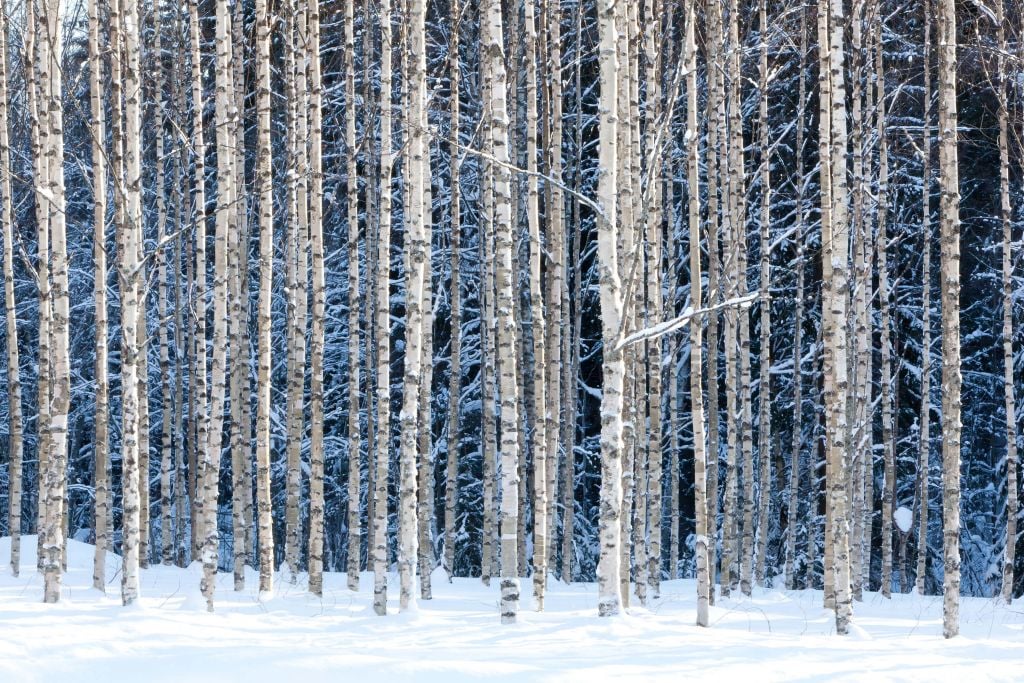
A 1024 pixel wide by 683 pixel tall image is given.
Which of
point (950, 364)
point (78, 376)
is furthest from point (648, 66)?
point (78, 376)

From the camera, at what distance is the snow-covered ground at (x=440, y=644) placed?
6312 mm

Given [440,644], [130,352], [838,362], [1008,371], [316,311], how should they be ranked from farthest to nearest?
[1008,371], [316,311], [838,362], [130,352], [440,644]

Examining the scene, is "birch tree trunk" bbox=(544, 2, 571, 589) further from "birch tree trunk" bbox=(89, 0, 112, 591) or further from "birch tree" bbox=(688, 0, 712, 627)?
"birch tree trunk" bbox=(89, 0, 112, 591)

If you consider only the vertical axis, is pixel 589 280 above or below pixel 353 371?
above

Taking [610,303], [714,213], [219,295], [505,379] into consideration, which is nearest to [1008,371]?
[714,213]

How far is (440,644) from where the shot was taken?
7402 mm

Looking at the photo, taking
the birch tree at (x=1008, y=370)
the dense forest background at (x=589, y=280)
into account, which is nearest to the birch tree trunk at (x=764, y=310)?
the dense forest background at (x=589, y=280)

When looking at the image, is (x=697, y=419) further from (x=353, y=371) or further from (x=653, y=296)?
(x=353, y=371)

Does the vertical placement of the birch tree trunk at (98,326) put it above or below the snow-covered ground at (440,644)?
above

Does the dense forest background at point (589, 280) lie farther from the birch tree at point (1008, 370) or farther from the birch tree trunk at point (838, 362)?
the birch tree trunk at point (838, 362)

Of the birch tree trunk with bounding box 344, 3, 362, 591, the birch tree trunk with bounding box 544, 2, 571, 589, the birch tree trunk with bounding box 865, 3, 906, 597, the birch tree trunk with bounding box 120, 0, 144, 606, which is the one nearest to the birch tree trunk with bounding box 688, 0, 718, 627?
the birch tree trunk with bounding box 544, 2, 571, 589

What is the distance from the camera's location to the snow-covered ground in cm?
631

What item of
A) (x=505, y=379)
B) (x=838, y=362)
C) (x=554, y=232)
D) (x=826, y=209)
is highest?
(x=554, y=232)

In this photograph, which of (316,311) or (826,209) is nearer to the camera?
(826,209)
